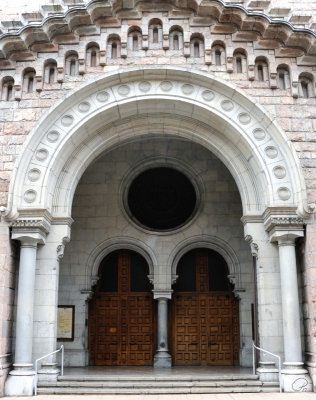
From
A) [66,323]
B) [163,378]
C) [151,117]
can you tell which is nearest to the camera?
[163,378]

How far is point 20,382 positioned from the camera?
37.1 feet

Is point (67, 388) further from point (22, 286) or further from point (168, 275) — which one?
point (168, 275)

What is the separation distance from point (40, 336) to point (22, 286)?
126 cm

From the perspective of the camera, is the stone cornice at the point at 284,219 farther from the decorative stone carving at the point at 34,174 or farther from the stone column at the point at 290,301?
the decorative stone carving at the point at 34,174

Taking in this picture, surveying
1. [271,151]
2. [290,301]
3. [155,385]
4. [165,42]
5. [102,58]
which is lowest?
[155,385]

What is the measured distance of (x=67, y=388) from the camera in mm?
11570

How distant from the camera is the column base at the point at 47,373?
11719 mm

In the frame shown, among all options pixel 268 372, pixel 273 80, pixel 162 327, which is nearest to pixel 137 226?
pixel 162 327

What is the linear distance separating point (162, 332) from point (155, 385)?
384cm

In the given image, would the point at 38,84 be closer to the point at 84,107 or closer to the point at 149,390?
the point at 84,107

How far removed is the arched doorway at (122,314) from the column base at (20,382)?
4.51m

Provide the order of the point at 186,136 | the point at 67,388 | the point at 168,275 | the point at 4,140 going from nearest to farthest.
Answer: the point at 67,388
the point at 4,140
the point at 186,136
the point at 168,275

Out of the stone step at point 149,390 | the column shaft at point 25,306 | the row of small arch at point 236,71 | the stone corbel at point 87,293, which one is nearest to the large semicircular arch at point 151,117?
the row of small arch at point 236,71

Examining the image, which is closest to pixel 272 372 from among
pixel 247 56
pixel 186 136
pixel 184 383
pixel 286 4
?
pixel 184 383
